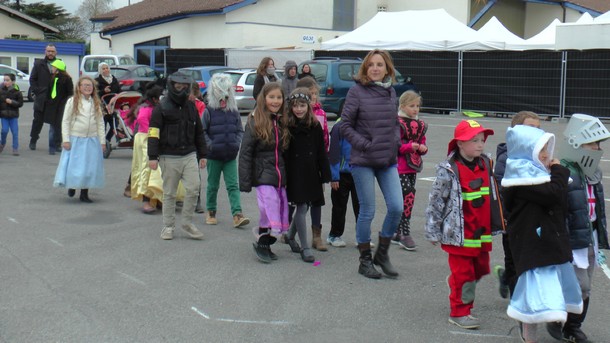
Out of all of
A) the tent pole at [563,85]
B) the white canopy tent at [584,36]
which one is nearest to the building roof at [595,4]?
the white canopy tent at [584,36]

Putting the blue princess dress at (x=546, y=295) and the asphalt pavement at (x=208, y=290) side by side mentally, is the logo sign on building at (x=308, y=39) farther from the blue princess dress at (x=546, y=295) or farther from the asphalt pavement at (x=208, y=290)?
the blue princess dress at (x=546, y=295)

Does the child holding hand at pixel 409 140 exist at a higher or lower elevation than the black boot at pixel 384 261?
higher

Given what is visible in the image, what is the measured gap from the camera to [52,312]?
6.27 metres

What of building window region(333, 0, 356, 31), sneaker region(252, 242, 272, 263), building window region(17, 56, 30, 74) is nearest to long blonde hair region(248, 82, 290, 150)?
sneaker region(252, 242, 272, 263)

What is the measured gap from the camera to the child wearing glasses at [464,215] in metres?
5.95

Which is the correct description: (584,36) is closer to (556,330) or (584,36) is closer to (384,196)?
(384,196)

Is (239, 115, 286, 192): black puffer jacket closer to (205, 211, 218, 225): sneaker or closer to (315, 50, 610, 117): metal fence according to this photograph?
(205, 211, 218, 225): sneaker

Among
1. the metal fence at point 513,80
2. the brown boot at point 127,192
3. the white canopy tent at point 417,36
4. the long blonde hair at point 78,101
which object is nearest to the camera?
the long blonde hair at point 78,101

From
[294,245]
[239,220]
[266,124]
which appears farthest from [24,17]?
[266,124]

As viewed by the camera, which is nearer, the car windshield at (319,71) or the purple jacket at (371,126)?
the purple jacket at (371,126)

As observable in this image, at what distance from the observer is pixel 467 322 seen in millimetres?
5984

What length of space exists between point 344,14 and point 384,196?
130ft

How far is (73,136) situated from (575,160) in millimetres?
7236

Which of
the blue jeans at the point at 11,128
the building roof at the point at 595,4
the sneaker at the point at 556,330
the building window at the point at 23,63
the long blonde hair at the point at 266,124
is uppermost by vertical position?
the building roof at the point at 595,4
